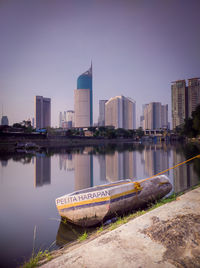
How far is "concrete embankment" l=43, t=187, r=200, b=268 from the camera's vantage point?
2951mm

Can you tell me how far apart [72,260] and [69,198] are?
292 cm

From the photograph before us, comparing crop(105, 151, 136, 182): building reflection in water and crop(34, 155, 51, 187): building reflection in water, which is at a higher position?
crop(105, 151, 136, 182): building reflection in water

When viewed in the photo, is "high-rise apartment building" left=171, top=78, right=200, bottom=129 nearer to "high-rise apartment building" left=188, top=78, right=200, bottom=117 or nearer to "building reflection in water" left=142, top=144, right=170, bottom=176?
"high-rise apartment building" left=188, top=78, right=200, bottom=117

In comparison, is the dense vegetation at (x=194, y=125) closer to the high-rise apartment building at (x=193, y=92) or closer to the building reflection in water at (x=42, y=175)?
the building reflection in water at (x=42, y=175)

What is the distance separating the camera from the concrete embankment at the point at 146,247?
295cm

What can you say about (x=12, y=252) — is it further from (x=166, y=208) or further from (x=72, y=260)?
(x=166, y=208)

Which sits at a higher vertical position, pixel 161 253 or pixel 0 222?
pixel 161 253

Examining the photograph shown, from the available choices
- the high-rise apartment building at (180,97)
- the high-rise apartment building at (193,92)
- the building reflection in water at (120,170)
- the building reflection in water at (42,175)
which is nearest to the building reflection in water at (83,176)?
the building reflection in water at (120,170)

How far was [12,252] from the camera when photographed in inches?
199

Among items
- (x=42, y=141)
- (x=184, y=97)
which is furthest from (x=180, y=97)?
(x=42, y=141)

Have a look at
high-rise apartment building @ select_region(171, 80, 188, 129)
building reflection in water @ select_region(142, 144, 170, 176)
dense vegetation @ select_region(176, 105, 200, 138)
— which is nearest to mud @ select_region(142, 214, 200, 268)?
building reflection in water @ select_region(142, 144, 170, 176)

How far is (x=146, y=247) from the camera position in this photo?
3342mm

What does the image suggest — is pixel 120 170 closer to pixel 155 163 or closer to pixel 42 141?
pixel 155 163

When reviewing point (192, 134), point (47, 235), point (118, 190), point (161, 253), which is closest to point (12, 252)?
point (47, 235)
